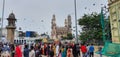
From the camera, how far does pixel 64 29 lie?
171875 millimetres

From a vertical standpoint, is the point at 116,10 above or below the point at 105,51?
above

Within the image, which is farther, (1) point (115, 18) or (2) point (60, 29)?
(2) point (60, 29)

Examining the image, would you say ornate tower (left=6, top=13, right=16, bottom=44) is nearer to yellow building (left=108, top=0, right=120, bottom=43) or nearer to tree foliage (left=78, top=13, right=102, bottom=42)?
tree foliage (left=78, top=13, right=102, bottom=42)

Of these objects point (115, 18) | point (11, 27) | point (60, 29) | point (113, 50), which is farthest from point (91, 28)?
point (60, 29)

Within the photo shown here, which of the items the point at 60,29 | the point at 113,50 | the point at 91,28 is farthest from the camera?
the point at 60,29

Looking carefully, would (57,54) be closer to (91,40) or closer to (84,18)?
(91,40)

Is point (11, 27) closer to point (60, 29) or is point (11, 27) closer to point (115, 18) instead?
point (115, 18)

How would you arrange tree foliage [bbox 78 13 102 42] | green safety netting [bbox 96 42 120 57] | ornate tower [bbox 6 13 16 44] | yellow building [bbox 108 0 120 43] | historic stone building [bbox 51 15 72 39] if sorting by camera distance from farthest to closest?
historic stone building [bbox 51 15 72 39], tree foliage [bbox 78 13 102 42], ornate tower [bbox 6 13 16 44], yellow building [bbox 108 0 120 43], green safety netting [bbox 96 42 120 57]

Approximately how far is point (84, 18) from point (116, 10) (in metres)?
43.2

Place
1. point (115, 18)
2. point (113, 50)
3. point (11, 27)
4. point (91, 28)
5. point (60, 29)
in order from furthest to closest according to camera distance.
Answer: point (60, 29) < point (91, 28) < point (11, 27) < point (115, 18) < point (113, 50)

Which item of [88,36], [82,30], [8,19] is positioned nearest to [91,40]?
[88,36]

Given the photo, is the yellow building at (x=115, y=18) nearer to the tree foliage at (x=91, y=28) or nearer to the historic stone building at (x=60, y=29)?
the tree foliage at (x=91, y=28)

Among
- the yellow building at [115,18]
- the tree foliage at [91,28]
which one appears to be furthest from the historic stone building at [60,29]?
the yellow building at [115,18]

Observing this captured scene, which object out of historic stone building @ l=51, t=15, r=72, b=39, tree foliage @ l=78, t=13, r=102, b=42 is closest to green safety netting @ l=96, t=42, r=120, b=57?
tree foliage @ l=78, t=13, r=102, b=42
